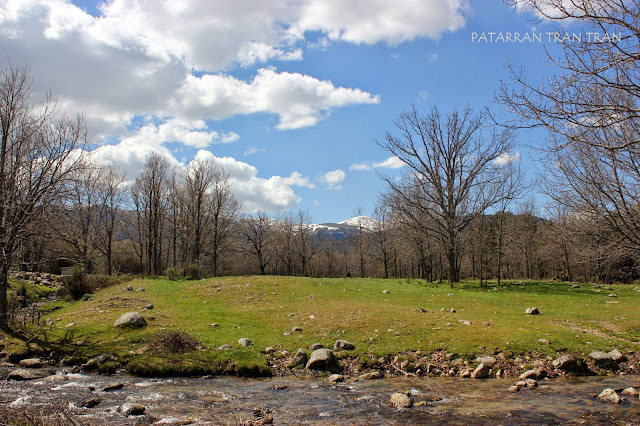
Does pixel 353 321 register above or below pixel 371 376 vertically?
above

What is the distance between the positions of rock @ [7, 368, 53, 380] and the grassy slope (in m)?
1.31

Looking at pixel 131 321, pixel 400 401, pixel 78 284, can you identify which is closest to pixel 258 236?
pixel 78 284

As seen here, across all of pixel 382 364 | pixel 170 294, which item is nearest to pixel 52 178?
pixel 170 294

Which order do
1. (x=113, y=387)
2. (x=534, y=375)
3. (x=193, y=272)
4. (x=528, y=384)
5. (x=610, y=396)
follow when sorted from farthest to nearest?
(x=193, y=272) < (x=534, y=375) < (x=113, y=387) < (x=528, y=384) < (x=610, y=396)

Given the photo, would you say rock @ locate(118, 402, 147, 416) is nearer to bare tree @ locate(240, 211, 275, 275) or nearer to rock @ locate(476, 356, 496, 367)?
rock @ locate(476, 356, 496, 367)

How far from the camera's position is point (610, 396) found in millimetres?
8047

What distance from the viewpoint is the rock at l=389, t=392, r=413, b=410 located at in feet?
26.2

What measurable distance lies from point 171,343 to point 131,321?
3729 mm

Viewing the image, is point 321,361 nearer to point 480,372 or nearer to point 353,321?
point 353,321

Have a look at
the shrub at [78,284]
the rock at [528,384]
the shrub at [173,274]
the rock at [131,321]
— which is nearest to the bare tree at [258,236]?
the shrub at [173,274]

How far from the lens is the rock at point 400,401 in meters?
8.00

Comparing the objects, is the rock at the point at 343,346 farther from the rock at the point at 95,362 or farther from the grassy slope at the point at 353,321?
the rock at the point at 95,362

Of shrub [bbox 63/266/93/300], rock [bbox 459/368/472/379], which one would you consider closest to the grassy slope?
rock [bbox 459/368/472/379]

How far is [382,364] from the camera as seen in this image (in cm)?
1113
